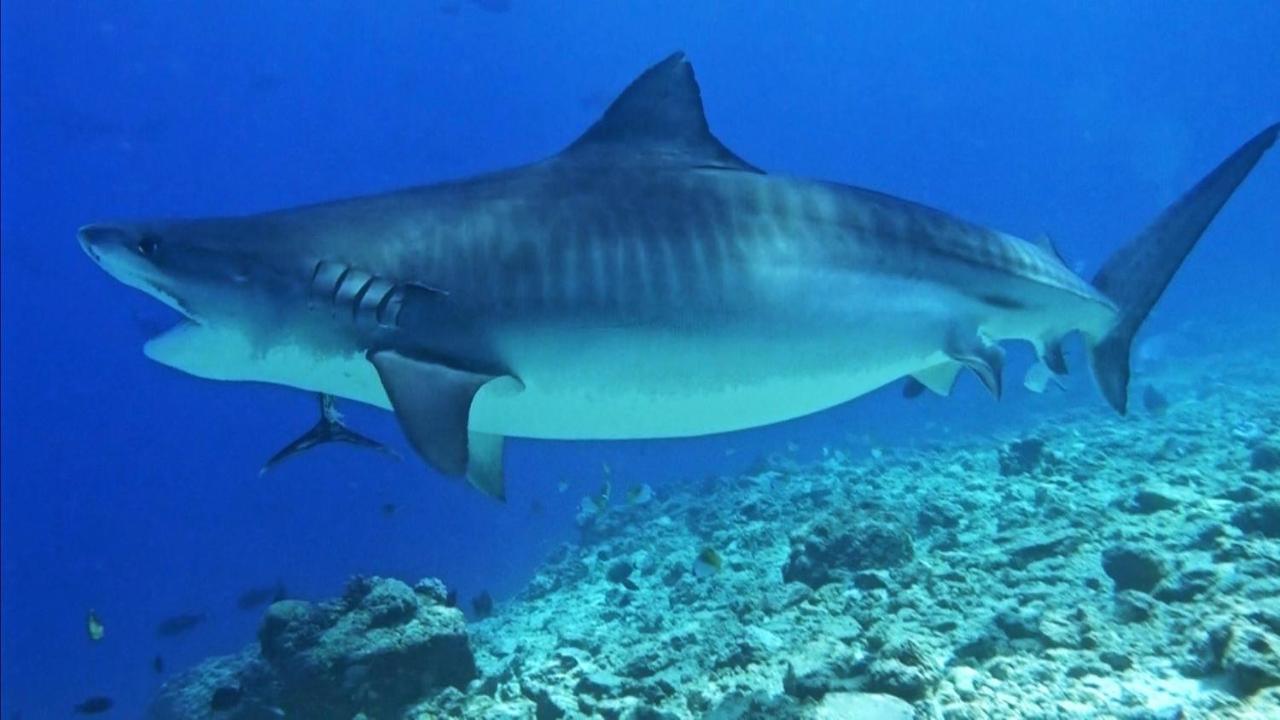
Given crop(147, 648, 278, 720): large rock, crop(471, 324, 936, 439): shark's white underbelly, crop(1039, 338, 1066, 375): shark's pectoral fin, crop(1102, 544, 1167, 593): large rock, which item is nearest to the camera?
crop(471, 324, 936, 439): shark's white underbelly

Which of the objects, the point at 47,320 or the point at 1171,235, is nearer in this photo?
the point at 1171,235

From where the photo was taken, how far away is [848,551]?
718 cm

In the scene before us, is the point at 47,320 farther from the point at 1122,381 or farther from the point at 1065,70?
the point at 1065,70

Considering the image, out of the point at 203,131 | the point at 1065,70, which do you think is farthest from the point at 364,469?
the point at 1065,70

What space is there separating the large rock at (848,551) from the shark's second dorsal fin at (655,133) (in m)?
3.73

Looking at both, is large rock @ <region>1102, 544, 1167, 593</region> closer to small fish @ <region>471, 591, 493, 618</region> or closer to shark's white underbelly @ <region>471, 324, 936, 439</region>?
shark's white underbelly @ <region>471, 324, 936, 439</region>

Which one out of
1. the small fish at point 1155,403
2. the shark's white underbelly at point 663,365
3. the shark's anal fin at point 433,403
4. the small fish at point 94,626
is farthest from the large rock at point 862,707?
the small fish at point 1155,403

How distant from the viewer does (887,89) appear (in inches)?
7618

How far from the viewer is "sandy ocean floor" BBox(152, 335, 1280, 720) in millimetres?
4250

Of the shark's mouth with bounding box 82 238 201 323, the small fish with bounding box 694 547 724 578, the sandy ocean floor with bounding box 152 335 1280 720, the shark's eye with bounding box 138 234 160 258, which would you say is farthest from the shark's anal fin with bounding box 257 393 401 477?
the small fish with bounding box 694 547 724 578

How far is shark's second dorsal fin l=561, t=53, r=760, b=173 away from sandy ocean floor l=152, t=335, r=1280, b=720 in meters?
2.84

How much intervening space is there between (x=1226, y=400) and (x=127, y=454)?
133805mm

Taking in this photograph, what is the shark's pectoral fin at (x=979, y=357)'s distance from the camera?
504 cm

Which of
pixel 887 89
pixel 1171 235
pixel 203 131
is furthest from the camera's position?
pixel 887 89
